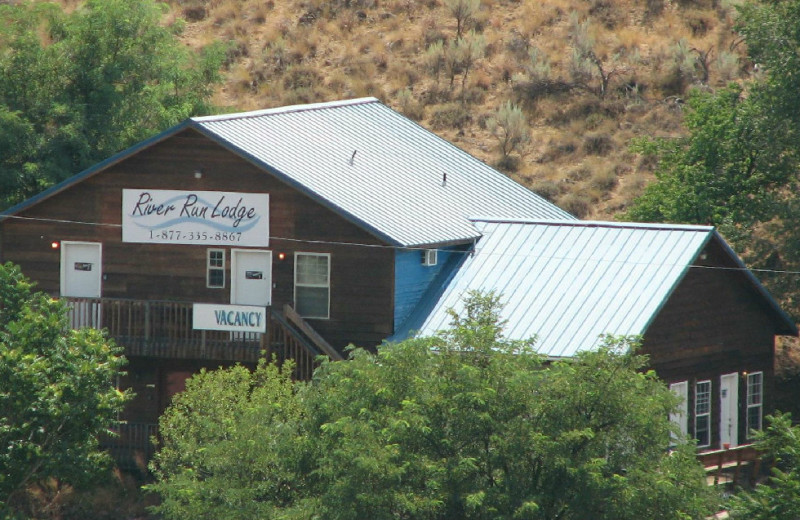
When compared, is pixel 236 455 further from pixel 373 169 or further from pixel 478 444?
pixel 373 169

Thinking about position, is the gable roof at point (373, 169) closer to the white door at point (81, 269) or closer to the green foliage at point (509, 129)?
the white door at point (81, 269)

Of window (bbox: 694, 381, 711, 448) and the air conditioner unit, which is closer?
window (bbox: 694, 381, 711, 448)

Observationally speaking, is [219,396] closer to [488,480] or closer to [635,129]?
[488,480]

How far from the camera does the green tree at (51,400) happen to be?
27312mm

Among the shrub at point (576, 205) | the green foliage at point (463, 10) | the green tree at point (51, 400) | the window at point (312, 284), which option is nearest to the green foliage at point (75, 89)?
the window at point (312, 284)

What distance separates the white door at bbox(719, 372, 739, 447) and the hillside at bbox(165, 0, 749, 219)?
1790 centimetres

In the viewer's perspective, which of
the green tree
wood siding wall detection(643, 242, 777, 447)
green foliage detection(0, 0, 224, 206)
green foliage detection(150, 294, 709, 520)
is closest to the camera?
green foliage detection(150, 294, 709, 520)

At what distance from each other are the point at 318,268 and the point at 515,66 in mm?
29313

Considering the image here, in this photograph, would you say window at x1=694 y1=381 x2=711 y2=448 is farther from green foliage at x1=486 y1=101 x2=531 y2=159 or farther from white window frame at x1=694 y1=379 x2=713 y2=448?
green foliage at x1=486 y1=101 x2=531 y2=159

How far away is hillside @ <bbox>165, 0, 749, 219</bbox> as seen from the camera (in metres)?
53.9

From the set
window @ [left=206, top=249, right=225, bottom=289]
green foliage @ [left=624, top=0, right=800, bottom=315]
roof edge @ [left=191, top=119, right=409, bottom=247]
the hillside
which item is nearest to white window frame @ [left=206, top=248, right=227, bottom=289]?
window @ [left=206, top=249, right=225, bottom=289]

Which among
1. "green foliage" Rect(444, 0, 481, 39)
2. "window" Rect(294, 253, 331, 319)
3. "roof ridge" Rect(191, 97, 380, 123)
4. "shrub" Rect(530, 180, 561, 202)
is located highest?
"green foliage" Rect(444, 0, 481, 39)

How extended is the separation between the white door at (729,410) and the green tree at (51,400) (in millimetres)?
13612

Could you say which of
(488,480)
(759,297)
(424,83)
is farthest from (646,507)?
(424,83)
